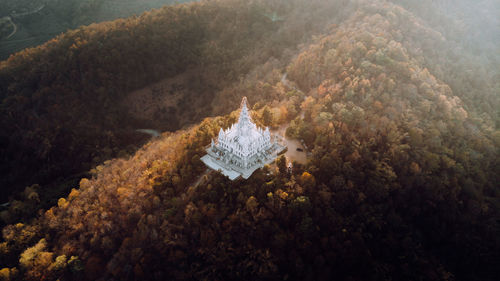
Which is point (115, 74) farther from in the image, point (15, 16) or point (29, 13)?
point (15, 16)

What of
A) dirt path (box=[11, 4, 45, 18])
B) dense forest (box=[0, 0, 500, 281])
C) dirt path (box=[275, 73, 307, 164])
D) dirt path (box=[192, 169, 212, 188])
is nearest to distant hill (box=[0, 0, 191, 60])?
dirt path (box=[11, 4, 45, 18])

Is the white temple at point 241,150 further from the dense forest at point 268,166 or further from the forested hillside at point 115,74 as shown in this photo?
the forested hillside at point 115,74

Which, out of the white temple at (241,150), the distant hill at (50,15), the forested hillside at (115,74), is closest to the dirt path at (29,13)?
Answer: the distant hill at (50,15)

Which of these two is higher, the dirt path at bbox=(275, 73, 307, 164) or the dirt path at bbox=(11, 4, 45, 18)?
the dirt path at bbox=(275, 73, 307, 164)

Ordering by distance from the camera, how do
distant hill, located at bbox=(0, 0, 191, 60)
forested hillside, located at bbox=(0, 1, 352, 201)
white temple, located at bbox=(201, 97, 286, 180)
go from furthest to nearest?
distant hill, located at bbox=(0, 0, 191, 60), forested hillside, located at bbox=(0, 1, 352, 201), white temple, located at bbox=(201, 97, 286, 180)

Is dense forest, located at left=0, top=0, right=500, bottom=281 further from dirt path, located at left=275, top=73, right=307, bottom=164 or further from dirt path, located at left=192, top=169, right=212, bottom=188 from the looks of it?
dirt path, located at left=275, top=73, right=307, bottom=164

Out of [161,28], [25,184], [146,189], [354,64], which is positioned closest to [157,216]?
[146,189]
